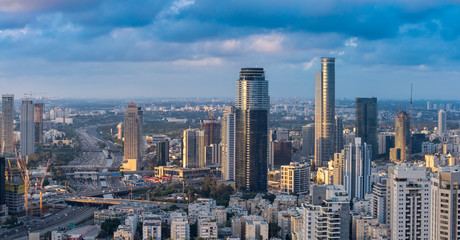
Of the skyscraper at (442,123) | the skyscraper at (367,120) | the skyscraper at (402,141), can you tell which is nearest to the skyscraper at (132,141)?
the skyscraper at (367,120)

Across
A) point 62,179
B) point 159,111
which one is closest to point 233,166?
point 62,179

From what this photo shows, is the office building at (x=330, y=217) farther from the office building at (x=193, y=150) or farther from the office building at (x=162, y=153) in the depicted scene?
the office building at (x=162, y=153)

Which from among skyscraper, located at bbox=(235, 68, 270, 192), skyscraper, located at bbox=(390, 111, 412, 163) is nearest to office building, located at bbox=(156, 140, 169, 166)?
skyscraper, located at bbox=(235, 68, 270, 192)

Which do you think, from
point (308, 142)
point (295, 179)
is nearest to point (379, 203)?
point (295, 179)

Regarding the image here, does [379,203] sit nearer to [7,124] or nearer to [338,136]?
[338,136]

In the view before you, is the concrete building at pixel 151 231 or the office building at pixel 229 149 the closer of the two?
the concrete building at pixel 151 231

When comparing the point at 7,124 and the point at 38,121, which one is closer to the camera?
the point at 7,124
